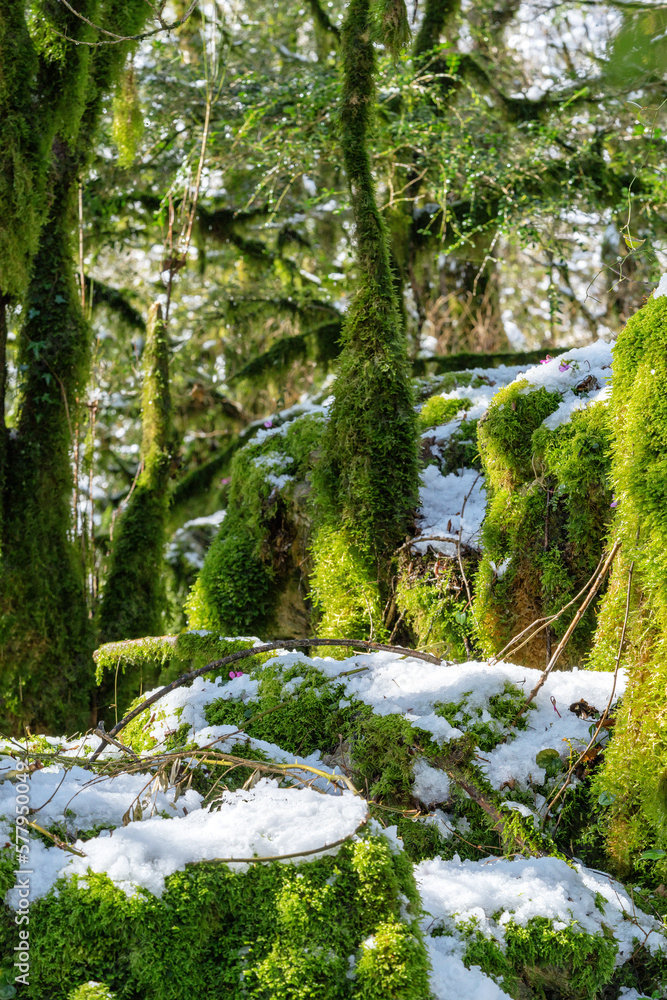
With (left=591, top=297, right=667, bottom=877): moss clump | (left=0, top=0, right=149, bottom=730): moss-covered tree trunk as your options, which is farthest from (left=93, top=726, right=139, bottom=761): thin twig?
(left=0, top=0, right=149, bottom=730): moss-covered tree trunk

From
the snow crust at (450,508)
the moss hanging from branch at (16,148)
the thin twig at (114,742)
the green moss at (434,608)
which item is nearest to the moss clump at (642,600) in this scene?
the green moss at (434,608)

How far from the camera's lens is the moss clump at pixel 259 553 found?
4.77 m

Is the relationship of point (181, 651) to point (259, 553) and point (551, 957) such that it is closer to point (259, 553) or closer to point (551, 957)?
point (259, 553)

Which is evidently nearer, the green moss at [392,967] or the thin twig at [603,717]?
the green moss at [392,967]

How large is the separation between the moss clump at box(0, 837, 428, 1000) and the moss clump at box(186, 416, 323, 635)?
10.2 feet

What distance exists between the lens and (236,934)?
1640 millimetres

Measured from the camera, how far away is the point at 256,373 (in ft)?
27.5

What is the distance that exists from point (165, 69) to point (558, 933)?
9906mm

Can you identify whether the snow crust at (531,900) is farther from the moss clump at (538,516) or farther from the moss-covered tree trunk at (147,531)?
the moss-covered tree trunk at (147,531)

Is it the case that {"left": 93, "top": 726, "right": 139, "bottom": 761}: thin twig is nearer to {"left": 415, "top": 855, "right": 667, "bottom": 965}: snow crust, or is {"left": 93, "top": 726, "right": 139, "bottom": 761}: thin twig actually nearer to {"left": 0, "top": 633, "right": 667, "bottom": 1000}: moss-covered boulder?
{"left": 0, "top": 633, "right": 667, "bottom": 1000}: moss-covered boulder

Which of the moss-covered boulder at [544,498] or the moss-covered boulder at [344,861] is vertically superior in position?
the moss-covered boulder at [544,498]

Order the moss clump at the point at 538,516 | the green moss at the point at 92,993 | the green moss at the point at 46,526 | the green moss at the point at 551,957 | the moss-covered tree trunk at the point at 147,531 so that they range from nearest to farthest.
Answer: the green moss at the point at 92,993
the green moss at the point at 551,957
the moss clump at the point at 538,516
the green moss at the point at 46,526
the moss-covered tree trunk at the point at 147,531

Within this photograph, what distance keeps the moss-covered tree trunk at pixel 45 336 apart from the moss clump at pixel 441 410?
9.32 ft

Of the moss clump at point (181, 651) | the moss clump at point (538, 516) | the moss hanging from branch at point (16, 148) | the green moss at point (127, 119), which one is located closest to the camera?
the moss clump at point (538, 516)
